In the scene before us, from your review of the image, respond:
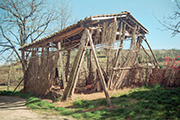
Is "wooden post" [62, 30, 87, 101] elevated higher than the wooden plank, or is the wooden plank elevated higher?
the wooden plank

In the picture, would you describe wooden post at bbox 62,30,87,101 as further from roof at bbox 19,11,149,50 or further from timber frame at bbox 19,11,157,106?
roof at bbox 19,11,149,50

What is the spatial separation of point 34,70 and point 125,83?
5.98 metres

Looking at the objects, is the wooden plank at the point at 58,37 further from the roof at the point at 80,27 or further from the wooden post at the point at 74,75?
the wooden post at the point at 74,75

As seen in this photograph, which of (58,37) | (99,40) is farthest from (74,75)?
(58,37)

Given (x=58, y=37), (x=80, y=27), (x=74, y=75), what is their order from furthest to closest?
(x=58, y=37), (x=80, y=27), (x=74, y=75)

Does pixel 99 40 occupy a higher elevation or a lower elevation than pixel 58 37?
lower

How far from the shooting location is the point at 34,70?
381 inches

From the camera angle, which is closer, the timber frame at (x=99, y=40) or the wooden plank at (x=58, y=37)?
the timber frame at (x=99, y=40)

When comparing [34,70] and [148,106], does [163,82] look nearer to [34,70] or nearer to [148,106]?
[148,106]

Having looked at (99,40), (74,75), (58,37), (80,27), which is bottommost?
(74,75)

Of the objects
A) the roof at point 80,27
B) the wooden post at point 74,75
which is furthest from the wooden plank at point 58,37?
the wooden post at point 74,75

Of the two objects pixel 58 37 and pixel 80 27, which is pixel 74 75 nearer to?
pixel 80 27

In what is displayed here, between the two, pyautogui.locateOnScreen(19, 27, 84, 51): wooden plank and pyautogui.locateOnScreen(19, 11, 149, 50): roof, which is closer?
pyautogui.locateOnScreen(19, 11, 149, 50): roof

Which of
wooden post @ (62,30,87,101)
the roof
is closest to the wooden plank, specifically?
the roof
